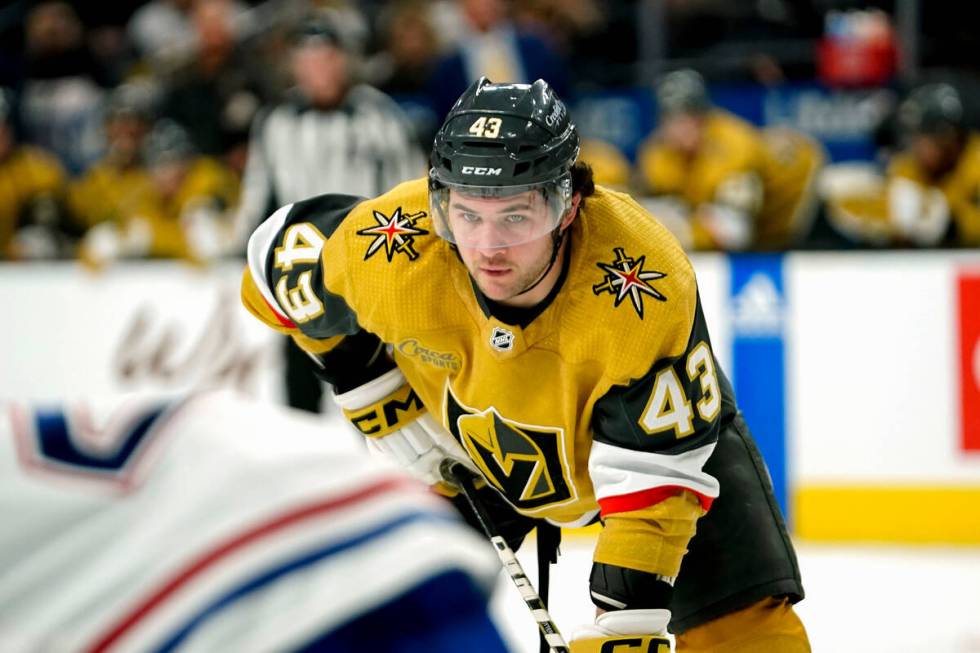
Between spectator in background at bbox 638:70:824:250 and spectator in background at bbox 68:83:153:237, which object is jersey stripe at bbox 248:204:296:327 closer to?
spectator in background at bbox 638:70:824:250

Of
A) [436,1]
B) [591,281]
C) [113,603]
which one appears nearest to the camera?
[113,603]

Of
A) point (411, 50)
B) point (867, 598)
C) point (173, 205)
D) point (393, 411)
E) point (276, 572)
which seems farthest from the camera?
point (411, 50)

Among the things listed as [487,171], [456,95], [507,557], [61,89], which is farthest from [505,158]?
[61,89]

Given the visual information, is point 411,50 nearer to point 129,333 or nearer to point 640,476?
point 129,333

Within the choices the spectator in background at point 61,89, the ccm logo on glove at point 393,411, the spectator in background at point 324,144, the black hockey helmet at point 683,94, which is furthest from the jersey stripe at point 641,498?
the spectator in background at point 61,89

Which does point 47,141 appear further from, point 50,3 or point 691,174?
point 691,174

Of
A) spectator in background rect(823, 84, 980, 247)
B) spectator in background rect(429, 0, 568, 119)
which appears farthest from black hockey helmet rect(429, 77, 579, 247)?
spectator in background rect(429, 0, 568, 119)

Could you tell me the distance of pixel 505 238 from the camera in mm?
2100

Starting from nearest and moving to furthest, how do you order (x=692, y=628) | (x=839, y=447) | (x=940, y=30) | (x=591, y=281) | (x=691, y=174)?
1. (x=591, y=281)
2. (x=692, y=628)
3. (x=839, y=447)
4. (x=691, y=174)
5. (x=940, y=30)

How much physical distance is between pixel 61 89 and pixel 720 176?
11.9 ft

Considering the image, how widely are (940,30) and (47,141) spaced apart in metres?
4.36

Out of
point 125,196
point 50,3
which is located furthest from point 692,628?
point 50,3

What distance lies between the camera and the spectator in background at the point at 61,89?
7.30 metres

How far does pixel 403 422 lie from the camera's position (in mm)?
2650
